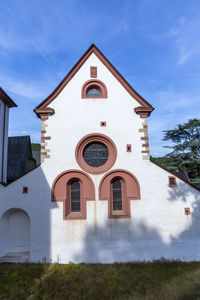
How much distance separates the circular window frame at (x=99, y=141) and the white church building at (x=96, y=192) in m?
0.05

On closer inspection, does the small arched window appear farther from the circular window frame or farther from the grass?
the grass

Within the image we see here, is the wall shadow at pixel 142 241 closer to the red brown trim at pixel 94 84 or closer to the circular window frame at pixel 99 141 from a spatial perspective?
the circular window frame at pixel 99 141

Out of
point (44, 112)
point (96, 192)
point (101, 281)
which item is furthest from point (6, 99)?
point (101, 281)

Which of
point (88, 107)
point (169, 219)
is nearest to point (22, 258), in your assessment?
point (169, 219)

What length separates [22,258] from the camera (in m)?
9.62

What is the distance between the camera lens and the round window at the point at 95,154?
11.1m

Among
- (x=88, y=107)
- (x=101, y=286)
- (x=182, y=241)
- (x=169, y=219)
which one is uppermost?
(x=88, y=107)

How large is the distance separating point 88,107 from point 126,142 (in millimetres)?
2916

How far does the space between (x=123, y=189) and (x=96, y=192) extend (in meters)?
1.51

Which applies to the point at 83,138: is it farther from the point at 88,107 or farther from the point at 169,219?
the point at 169,219

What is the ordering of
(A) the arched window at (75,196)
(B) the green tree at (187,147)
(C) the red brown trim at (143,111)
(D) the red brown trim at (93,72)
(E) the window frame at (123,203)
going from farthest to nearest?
(B) the green tree at (187,147) → (D) the red brown trim at (93,72) → (C) the red brown trim at (143,111) → (A) the arched window at (75,196) → (E) the window frame at (123,203)

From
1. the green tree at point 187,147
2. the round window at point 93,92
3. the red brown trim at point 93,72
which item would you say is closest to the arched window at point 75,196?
the round window at point 93,92

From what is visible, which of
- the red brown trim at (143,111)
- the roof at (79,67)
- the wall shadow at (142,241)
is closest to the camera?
the wall shadow at (142,241)

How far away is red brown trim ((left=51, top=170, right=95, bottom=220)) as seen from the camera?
10258 millimetres
